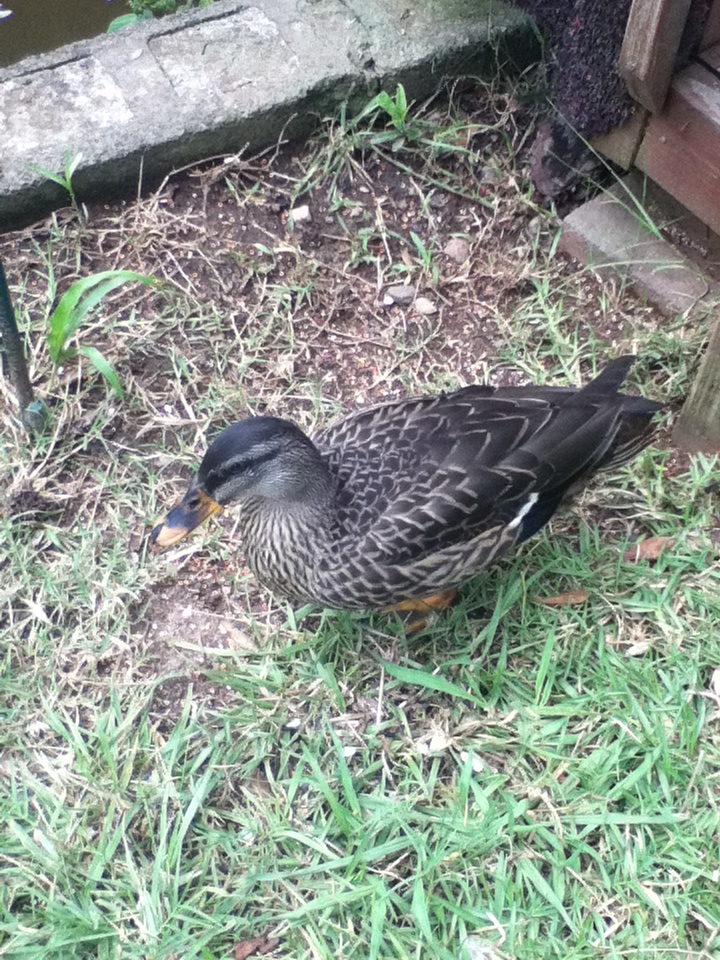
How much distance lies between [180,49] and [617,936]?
3.00 m

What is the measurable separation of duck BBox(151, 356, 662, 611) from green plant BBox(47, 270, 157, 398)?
0.66m

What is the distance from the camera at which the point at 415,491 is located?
2357 mm

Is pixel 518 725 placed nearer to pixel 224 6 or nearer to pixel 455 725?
pixel 455 725

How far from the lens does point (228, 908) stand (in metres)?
2.19

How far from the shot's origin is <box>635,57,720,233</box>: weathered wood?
2.77 metres

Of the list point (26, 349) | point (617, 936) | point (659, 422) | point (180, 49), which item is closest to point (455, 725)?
point (617, 936)

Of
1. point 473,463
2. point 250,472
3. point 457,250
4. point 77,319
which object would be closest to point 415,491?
point 473,463

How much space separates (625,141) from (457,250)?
0.62 meters

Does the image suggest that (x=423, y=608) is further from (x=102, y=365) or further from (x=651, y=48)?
(x=651, y=48)

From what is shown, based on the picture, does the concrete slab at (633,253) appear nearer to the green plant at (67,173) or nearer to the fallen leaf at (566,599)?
the fallen leaf at (566,599)

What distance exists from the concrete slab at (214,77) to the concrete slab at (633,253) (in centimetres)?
69

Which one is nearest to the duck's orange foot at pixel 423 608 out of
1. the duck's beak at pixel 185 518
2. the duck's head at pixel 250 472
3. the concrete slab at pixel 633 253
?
the duck's head at pixel 250 472

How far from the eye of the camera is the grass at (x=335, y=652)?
221 cm

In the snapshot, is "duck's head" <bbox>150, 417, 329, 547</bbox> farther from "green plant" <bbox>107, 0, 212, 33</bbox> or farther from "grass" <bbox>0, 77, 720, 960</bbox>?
"green plant" <bbox>107, 0, 212, 33</bbox>
